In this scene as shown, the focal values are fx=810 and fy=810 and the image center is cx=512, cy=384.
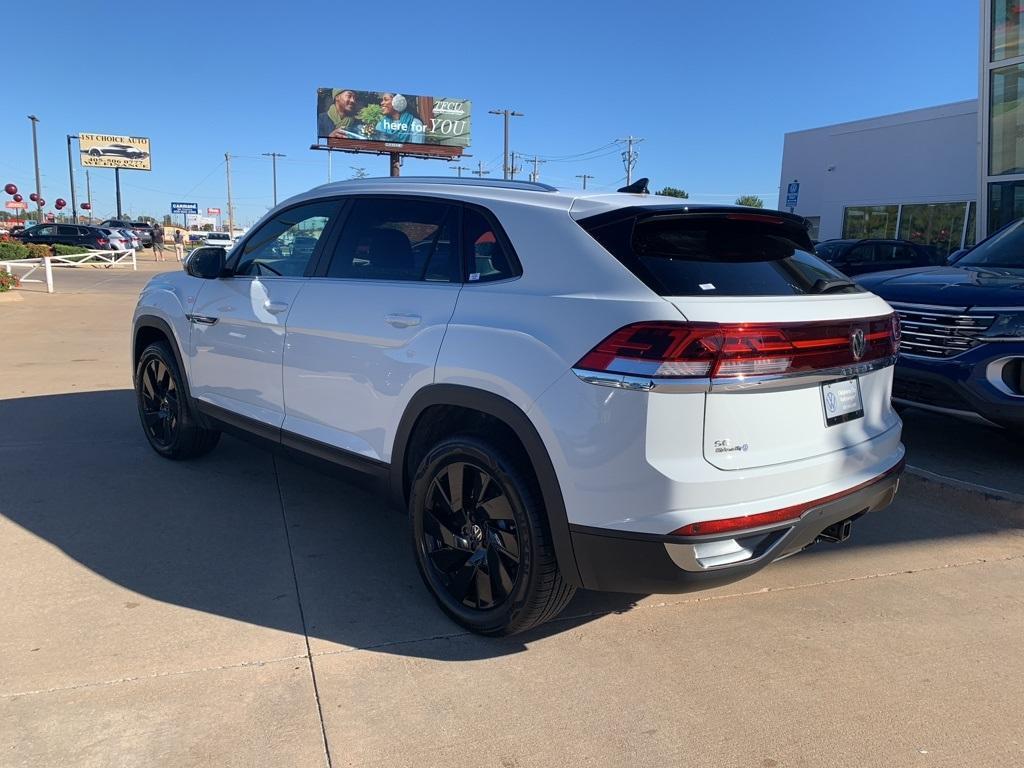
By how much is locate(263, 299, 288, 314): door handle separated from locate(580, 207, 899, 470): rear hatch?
189 cm

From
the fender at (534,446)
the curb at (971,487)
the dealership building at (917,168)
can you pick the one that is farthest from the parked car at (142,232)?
the fender at (534,446)

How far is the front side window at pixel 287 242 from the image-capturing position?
4250 millimetres

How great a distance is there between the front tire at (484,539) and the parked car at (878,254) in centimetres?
1320

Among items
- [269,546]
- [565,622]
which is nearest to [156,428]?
[269,546]

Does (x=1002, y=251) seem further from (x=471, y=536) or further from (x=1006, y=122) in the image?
(x=1006, y=122)

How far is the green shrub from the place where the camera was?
2875 centimetres

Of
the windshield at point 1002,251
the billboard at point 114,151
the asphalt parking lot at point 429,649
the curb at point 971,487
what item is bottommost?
the asphalt parking lot at point 429,649

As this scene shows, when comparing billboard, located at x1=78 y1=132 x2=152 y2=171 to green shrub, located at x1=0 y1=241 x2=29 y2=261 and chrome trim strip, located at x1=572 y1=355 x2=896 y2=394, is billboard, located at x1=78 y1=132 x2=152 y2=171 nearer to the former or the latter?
green shrub, located at x1=0 y1=241 x2=29 y2=261

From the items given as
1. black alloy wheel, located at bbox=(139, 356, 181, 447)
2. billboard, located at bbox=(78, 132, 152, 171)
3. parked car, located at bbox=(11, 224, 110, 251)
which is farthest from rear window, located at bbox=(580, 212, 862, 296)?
billboard, located at bbox=(78, 132, 152, 171)

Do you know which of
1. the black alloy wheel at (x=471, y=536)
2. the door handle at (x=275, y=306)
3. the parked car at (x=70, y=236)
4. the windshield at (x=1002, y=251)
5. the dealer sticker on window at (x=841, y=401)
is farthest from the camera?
the parked car at (x=70, y=236)

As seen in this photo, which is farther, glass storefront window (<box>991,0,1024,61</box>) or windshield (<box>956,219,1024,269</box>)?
glass storefront window (<box>991,0,1024,61</box>)

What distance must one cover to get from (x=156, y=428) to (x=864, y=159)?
28.8 m

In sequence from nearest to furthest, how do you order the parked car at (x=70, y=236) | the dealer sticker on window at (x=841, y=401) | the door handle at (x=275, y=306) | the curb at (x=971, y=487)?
the dealer sticker on window at (x=841, y=401), the door handle at (x=275, y=306), the curb at (x=971, y=487), the parked car at (x=70, y=236)

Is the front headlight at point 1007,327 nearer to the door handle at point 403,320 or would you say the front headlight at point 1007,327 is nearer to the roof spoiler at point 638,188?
the roof spoiler at point 638,188
